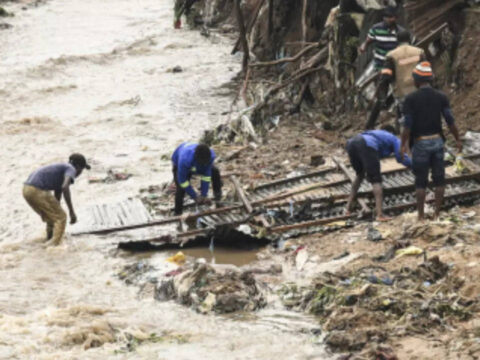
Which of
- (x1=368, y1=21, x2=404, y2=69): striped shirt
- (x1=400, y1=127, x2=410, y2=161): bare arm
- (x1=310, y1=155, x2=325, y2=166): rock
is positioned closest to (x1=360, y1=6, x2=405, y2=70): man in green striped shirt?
(x1=368, y1=21, x2=404, y2=69): striped shirt

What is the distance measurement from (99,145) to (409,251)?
9.07 meters

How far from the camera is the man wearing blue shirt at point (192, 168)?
8883 mm

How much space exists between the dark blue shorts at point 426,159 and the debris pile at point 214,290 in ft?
6.30

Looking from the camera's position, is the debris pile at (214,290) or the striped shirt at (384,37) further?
the striped shirt at (384,37)

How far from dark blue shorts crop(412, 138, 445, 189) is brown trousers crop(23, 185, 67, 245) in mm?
4114

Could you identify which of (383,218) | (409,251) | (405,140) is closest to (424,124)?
(405,140)

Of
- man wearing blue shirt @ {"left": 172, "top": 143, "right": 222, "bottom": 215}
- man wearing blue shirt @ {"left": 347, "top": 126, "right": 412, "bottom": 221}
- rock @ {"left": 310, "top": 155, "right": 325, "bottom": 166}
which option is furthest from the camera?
rock @ {"left": 310, "top": 155, "right": 325, "bottom": 166}

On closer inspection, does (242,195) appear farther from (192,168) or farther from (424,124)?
(424,124)

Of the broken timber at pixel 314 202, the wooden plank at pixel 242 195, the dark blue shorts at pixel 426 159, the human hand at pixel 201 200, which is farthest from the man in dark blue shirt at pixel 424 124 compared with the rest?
the human hand at pixel 201 200

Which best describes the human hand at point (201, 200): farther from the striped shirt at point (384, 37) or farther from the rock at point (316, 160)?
the striped shirt at point (384, 37)

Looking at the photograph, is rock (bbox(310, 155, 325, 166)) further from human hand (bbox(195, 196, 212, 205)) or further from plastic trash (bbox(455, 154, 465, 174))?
plastic trash (bbox(455, 154, 465, 174))

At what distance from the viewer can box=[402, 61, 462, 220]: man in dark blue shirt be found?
7289 mm

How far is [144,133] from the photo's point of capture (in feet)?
51.5

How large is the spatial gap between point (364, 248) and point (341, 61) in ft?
18.6
